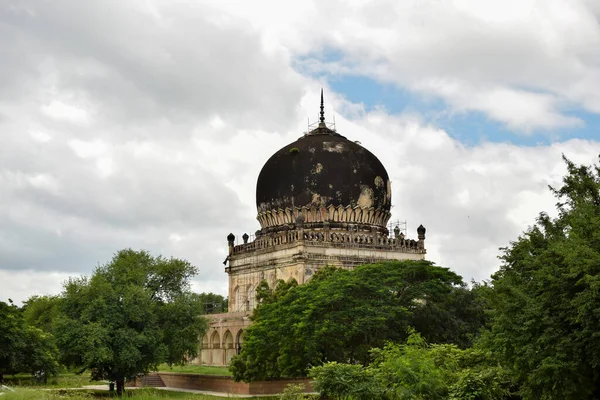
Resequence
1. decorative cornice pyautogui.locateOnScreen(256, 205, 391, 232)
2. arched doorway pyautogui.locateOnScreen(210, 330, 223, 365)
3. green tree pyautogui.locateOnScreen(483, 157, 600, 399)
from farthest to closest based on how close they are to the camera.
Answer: arched doorway pyautogui.locateOnScreen(210, 330, 223, 365)
decorative cornice pyautogui.locateOnScreen(256, 205, 391, 232)
green tree pyautogui.locateOnScreen(483, 157, 600, 399)

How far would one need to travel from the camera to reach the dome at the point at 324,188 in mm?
46250

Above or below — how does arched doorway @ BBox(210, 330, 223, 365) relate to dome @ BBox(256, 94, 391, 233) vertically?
below

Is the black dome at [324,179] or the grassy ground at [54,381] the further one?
the black dome at [324,179]

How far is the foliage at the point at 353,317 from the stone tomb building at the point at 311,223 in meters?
9.30

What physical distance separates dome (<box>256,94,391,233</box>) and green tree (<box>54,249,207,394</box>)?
36.0ft

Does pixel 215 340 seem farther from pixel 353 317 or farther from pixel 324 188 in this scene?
pixel 353 317

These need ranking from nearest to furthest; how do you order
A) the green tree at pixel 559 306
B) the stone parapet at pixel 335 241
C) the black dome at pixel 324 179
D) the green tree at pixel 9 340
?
the green tree at pixel 559 306
the green tree at pixel 9 340
the stone parapet at pixel 335 241
the black dome at pixel 324 179

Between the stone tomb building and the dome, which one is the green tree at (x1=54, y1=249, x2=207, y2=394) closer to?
the stone tomb building

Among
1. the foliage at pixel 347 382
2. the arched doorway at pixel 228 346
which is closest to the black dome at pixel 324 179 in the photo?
the arched doorway at pixel 228 346

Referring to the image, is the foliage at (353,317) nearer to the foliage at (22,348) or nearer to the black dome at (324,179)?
the foliage at (22,348)

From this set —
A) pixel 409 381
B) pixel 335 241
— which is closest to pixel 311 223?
pixel 335 241

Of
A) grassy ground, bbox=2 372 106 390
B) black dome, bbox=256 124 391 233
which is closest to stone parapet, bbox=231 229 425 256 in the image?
black dome, bbox=256 124 391 233

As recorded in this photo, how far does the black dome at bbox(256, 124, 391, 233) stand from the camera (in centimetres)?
4644

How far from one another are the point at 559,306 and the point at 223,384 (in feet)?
70.6
